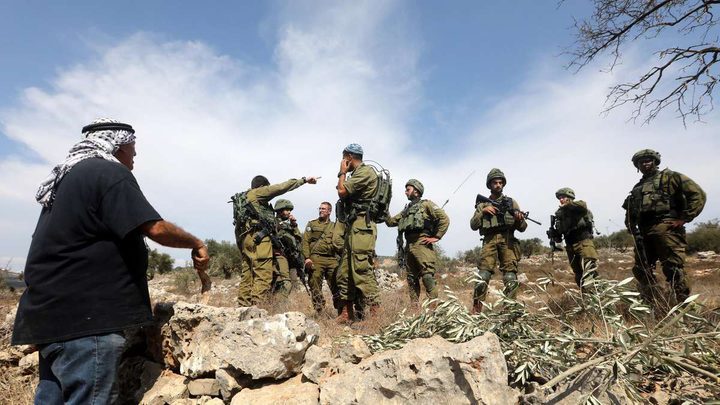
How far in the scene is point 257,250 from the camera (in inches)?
216

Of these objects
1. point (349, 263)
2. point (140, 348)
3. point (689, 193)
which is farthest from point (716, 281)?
point (140, 348)

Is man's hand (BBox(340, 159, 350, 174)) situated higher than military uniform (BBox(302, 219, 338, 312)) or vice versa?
man's hand (BBox(340, 159, 350, 174))

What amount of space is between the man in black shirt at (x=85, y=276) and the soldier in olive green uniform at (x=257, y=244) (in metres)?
3.38

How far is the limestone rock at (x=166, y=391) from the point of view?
2.52 meters

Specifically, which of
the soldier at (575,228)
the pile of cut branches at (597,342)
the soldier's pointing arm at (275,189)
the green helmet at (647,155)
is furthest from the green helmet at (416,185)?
the pile of cut branches at (597,342)

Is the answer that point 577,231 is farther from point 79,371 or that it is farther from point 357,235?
point 79,371

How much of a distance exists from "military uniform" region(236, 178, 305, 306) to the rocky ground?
6.15 ft

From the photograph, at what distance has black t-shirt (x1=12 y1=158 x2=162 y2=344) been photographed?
70.4 inches

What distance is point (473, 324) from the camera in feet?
7.57

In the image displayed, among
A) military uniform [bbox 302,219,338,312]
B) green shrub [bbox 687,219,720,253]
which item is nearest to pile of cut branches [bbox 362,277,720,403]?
military uniform [bbox 302,219,338,312]

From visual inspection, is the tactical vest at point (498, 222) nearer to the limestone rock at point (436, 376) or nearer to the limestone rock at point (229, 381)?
the limestone rock at point (436, 376)

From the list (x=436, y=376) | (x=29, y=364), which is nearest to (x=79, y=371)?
(x=436, y=376)

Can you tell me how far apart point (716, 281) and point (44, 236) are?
12.6 meters

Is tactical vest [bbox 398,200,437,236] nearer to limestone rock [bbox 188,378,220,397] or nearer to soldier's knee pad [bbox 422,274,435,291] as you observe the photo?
soldier's knee pad [bbox 422,274,435,291]
